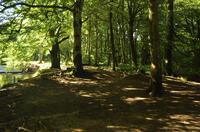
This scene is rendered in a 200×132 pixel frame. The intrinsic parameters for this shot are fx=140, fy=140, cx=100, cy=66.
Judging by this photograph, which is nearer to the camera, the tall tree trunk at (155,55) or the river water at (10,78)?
the tall tree trunk at (155,55)

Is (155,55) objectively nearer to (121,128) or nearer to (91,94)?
(91,94)

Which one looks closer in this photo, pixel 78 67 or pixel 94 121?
pixel 94 121

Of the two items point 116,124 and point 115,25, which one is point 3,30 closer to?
point 116,124

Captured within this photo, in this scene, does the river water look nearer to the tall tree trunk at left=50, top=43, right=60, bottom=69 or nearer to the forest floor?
the tall tree trunk at left=50, top=43, right=60, bottom=69

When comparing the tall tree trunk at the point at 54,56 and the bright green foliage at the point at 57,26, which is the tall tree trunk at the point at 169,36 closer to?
the bright green foliage at the point at 57,26

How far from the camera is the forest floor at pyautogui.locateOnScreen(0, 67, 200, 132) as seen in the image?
455cm

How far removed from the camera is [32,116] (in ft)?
18.1

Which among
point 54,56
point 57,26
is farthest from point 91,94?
point 54,56

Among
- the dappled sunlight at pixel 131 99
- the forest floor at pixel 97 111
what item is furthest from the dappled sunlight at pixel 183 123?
the dappled sunlight at pixel 131 99

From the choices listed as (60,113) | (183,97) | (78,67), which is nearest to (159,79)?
(183,97)

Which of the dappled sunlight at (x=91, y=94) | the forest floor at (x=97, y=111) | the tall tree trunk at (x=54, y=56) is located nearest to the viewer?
the forest floor at (x=97, y=111)

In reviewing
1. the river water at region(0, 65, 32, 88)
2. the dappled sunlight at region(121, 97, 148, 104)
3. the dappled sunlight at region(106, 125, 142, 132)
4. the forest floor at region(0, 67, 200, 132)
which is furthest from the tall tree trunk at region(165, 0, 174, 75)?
the river water at region(0, 65, 32, 88)

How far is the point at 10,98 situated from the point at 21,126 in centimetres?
375

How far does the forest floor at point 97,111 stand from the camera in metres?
4.55
